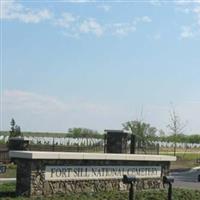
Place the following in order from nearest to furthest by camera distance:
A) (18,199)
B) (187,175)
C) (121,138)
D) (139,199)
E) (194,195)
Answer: (18,199), (139,199), (194,195), (121,138), (187,175)

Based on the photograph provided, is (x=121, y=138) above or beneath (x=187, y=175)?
above

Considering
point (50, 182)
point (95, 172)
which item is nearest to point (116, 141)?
point (95, 172)

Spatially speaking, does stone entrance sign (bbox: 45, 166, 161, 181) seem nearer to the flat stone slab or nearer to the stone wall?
the stone wall

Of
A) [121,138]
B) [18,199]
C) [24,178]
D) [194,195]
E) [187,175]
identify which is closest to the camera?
[18,199]

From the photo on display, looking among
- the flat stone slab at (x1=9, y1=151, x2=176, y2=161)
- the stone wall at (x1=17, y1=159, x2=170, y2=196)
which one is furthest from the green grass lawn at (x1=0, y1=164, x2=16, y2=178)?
the stone wall at (x1=17, y1=159, x2=170, y2=196)

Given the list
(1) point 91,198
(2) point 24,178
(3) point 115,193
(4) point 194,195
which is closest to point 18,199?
(2) point 24,178

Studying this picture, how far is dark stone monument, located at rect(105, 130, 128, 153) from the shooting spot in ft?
70.4

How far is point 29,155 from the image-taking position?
15000 millimetres

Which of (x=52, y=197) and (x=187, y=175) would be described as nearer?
(x=52, y=197)

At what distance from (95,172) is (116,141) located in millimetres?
4363

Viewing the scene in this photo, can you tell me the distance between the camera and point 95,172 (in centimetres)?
1723

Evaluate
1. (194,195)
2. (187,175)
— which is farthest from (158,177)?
(187,175)

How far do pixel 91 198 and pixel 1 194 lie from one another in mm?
2447

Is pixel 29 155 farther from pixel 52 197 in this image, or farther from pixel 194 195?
pixel 194 195
